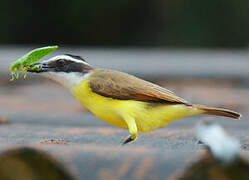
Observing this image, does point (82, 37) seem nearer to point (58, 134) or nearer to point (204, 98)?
point (204, 98)

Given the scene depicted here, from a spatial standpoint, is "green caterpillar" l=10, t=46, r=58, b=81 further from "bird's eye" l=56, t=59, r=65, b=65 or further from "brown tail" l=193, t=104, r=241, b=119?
"brown tail" l=193, t=104, r=241, b=119

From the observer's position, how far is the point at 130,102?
383 centimetres

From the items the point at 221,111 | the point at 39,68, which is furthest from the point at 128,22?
the point at 221,111

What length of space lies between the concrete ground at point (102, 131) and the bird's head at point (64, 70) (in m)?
0.38

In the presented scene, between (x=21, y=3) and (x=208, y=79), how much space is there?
9.74 meters

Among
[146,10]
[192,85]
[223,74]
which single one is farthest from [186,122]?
[146,10]

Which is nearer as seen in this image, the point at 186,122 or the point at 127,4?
the point at 186,122

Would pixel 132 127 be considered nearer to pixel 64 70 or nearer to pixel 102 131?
pixel 102 131

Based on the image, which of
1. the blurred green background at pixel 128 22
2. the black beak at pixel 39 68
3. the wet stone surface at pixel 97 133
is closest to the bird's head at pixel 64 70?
the black beak at pixel 39 68

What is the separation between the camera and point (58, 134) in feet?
12.5

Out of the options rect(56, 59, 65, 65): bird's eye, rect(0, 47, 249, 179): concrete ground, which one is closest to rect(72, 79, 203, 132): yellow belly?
rect(0, 47, 249, 179): concrete ground

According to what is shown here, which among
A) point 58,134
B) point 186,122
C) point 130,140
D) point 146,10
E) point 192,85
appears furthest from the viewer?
point 146,10

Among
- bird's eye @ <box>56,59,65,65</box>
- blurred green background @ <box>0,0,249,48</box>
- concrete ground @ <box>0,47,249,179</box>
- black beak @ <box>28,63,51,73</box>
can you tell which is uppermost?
bird's eye @ <box>56,59,65,65</box>

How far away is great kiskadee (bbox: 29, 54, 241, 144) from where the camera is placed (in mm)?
3799
